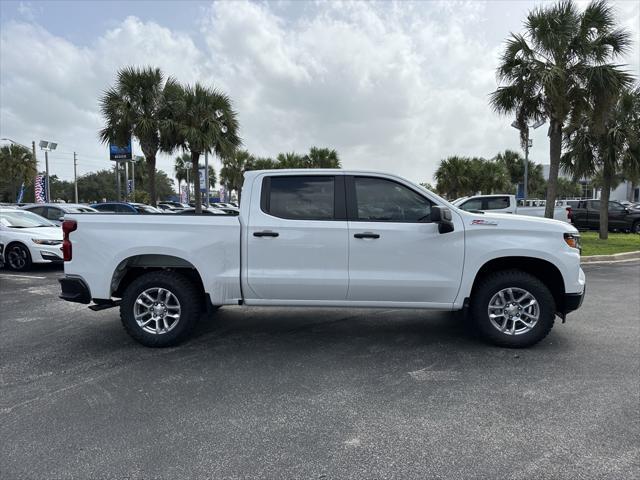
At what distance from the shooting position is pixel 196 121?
2083 cm

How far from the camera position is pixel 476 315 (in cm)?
472

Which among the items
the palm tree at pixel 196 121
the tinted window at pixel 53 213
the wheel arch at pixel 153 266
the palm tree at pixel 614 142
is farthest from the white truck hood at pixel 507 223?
the palm tree at pixel 196 121

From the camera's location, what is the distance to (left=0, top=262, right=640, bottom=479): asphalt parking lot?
2732mm

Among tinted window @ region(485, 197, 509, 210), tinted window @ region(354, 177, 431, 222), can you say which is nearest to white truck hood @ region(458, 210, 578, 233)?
tinted window @ region(354, 177, 431, 222)

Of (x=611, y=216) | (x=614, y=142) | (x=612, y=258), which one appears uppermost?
(x=614, y=142)

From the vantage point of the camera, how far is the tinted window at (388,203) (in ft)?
15.4

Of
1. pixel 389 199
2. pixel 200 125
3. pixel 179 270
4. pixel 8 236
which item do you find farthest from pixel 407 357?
pixel 200 125

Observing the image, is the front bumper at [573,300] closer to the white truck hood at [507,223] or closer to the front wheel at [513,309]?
the front wheel at [513,309]

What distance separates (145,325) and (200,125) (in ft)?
58.1

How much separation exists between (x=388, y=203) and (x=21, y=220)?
9924 millimetres

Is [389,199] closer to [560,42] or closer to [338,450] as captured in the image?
[338,450]

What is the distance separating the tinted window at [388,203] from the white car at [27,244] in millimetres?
8022

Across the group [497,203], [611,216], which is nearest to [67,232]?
[497,203]

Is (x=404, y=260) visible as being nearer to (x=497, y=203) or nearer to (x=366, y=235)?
(x=366, y=235)
